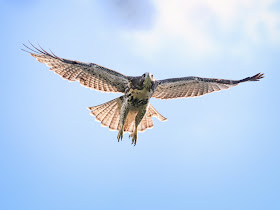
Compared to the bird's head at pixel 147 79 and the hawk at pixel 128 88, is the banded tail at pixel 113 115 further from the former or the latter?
the bird's head at pixel 147 79

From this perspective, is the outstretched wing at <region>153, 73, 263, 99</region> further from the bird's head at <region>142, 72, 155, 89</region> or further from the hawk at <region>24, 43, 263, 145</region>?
the bird's head at <region>142, 72, 155, 89</region>

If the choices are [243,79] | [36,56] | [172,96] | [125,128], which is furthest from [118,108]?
[243,79]

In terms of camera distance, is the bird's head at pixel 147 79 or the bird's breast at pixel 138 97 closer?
the bird's head at pixel 147 79

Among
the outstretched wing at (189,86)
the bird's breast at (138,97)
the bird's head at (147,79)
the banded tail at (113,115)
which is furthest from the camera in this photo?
the banded tail at (113,115)

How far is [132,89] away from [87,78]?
59.1 inches

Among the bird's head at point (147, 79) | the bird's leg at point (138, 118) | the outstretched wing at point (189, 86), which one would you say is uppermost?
the outstretched wing at point (189, 86)

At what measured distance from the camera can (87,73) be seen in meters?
13.3

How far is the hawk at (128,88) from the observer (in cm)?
1290

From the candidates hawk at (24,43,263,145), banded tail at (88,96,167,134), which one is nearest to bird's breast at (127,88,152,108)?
hawk at (24,43,263,145)

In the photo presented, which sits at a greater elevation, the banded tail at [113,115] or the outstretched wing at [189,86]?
the outstretched wing at [189,86]

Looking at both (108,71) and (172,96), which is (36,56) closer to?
(108,71)

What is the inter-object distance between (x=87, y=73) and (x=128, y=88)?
1354 millimetres

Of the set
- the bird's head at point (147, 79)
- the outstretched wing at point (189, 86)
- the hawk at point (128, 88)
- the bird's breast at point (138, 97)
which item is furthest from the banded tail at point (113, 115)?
the bird's head at point (147, 79)

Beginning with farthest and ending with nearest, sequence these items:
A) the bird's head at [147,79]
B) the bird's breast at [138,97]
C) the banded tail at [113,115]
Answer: the banded tail at [113,115]
the bird's breast at [138,97]
the bird's head at [147,79]
